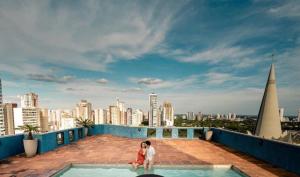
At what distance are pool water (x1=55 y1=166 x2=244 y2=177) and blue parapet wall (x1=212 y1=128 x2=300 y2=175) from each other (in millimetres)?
2066

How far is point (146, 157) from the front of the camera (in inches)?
293

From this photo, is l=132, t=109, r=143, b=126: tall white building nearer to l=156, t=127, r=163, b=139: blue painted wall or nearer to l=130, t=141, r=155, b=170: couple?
l=156, t=127, r=163, b=139: blue painted wall

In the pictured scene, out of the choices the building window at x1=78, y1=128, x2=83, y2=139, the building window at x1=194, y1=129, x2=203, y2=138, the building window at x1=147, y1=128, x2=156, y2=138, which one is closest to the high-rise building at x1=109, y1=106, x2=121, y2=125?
the building window at x1=78, y1=128, x2=83, y2=139

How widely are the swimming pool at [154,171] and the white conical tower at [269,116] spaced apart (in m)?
13.2

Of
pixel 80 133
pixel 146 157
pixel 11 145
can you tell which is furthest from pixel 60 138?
pixel 146 157

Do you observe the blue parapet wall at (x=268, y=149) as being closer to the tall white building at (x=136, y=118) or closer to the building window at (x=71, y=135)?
the building window at (x=71, y=135)

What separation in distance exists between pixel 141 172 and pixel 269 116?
54.8ft

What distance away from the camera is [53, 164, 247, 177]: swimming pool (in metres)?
7.21

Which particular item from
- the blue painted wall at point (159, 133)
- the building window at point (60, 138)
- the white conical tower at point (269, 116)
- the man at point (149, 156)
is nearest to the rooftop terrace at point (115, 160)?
the building window at point (60, 138)

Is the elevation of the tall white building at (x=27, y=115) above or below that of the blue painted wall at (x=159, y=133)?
below

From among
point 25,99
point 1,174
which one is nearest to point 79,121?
point 1,174

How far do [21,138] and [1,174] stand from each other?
3.59 metres

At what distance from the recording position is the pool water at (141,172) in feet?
23.6

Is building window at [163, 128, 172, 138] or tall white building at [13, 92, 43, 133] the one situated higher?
building window at [163, 128, 172, 138]
